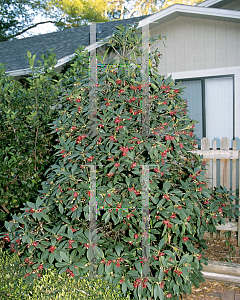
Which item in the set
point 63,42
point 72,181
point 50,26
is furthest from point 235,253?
point 50,26

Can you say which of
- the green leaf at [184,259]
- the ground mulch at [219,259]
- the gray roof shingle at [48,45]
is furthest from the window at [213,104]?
the green leaf at [184,259]

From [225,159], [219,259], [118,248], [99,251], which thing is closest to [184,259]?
[118,248]

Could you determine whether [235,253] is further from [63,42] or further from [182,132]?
[63,42]

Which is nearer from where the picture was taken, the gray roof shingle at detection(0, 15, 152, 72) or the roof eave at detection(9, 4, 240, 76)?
the roof eave at detection(9, 4, 240, 76)

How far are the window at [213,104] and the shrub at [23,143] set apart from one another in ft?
13.1

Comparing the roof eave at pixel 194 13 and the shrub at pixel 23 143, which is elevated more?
the roof eave at pixel 194 13

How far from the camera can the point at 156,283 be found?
2.62 meters

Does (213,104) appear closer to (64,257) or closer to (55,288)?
(64,257)

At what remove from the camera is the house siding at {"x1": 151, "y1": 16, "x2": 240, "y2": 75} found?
6.86 m

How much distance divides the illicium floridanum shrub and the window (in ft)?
14.6

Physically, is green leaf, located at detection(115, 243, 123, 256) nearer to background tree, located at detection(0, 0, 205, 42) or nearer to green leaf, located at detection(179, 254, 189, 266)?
green leaf, located at detection(179, 254, 189, 266)

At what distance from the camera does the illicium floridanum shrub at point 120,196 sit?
8.52ft

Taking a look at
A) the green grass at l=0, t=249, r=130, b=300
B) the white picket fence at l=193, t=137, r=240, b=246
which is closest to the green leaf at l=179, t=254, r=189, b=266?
the green grass at l=0, t=249, r=130, b=300

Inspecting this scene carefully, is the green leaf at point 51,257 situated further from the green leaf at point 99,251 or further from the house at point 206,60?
the house at point 206,60
